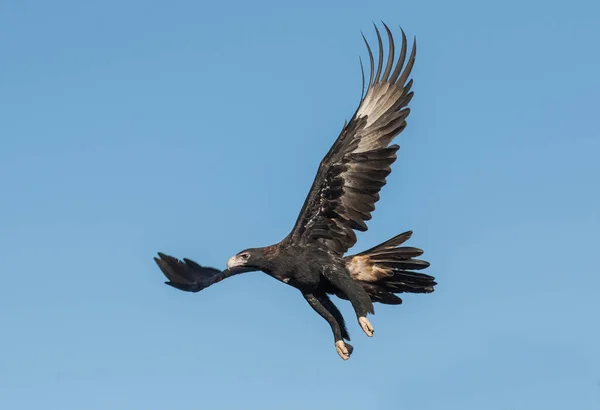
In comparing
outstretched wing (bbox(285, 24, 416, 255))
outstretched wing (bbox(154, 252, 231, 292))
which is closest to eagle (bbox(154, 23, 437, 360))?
outstretched wing (bbox(285, 24, 416, 255))

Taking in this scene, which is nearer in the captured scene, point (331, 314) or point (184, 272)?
point (331, 314)

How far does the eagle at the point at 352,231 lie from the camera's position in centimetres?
1612

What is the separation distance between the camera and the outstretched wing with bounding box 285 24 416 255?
16.1m

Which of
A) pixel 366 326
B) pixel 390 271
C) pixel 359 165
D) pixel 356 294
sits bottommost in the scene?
pixel 366 326

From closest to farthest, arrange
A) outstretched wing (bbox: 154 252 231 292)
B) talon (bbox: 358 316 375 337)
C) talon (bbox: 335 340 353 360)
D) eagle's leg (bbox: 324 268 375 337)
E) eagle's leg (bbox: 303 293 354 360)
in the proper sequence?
talon (bbox: 358 316 375 337)
eagle's leg (bbox: 324 268 375 337)
talon (bbox: 335 340 353 360)
eagle's leg (bbox: 303 293 354 360)
outstretched wing (bbox: 154 252 231 292)

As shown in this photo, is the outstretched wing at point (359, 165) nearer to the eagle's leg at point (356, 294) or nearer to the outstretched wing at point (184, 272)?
the eagle's leg at point (356, 294)

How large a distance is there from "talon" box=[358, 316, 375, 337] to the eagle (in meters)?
0.43

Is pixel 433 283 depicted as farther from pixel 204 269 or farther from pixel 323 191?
pixel 204 269

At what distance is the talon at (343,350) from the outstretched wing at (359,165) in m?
1.27

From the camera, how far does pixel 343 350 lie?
1598 cm

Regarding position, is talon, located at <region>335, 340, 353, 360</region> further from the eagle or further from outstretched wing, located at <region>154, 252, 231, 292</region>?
outstretched wing, located at <region>154, 252, 231, 292</region>

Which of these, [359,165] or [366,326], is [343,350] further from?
[359,165]

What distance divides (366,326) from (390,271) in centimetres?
115

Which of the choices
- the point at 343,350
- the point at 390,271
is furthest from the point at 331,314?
the point at 390,271
